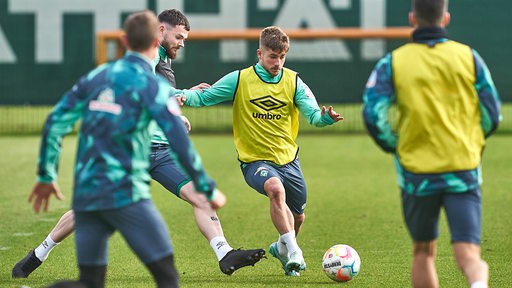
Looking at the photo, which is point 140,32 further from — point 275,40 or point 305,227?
point 305,227

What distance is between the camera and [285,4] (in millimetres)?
26812

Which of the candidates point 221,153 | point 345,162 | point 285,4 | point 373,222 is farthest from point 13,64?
point 373,222

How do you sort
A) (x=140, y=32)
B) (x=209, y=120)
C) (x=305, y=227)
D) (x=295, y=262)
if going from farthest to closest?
(x=209, y=120) → (x=305, y=227) → (x=295, y=262) → (x=140, y=32)

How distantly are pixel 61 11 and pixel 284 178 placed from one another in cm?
1912

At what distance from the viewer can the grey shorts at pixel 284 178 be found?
852cm

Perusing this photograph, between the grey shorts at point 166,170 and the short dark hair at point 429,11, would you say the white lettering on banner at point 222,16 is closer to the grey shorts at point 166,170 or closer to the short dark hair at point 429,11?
the grey shorts at point 166,170

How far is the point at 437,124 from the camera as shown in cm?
591

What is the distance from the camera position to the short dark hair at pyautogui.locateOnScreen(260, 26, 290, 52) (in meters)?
8.44

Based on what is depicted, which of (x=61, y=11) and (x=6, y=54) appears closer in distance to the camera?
(x=6, y=54)

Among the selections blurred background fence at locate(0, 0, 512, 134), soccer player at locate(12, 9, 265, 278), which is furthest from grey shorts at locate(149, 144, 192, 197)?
blurred background fence at locate(0, 0, 512, 134)

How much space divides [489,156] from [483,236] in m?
8.63

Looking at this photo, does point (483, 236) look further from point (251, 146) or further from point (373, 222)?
point (251, 146)

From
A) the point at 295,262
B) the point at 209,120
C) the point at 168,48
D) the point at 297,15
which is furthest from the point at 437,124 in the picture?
the point at 297,15

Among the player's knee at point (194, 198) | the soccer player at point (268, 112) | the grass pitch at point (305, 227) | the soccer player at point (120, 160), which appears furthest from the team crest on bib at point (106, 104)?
the soccer player at point (268, 112)
